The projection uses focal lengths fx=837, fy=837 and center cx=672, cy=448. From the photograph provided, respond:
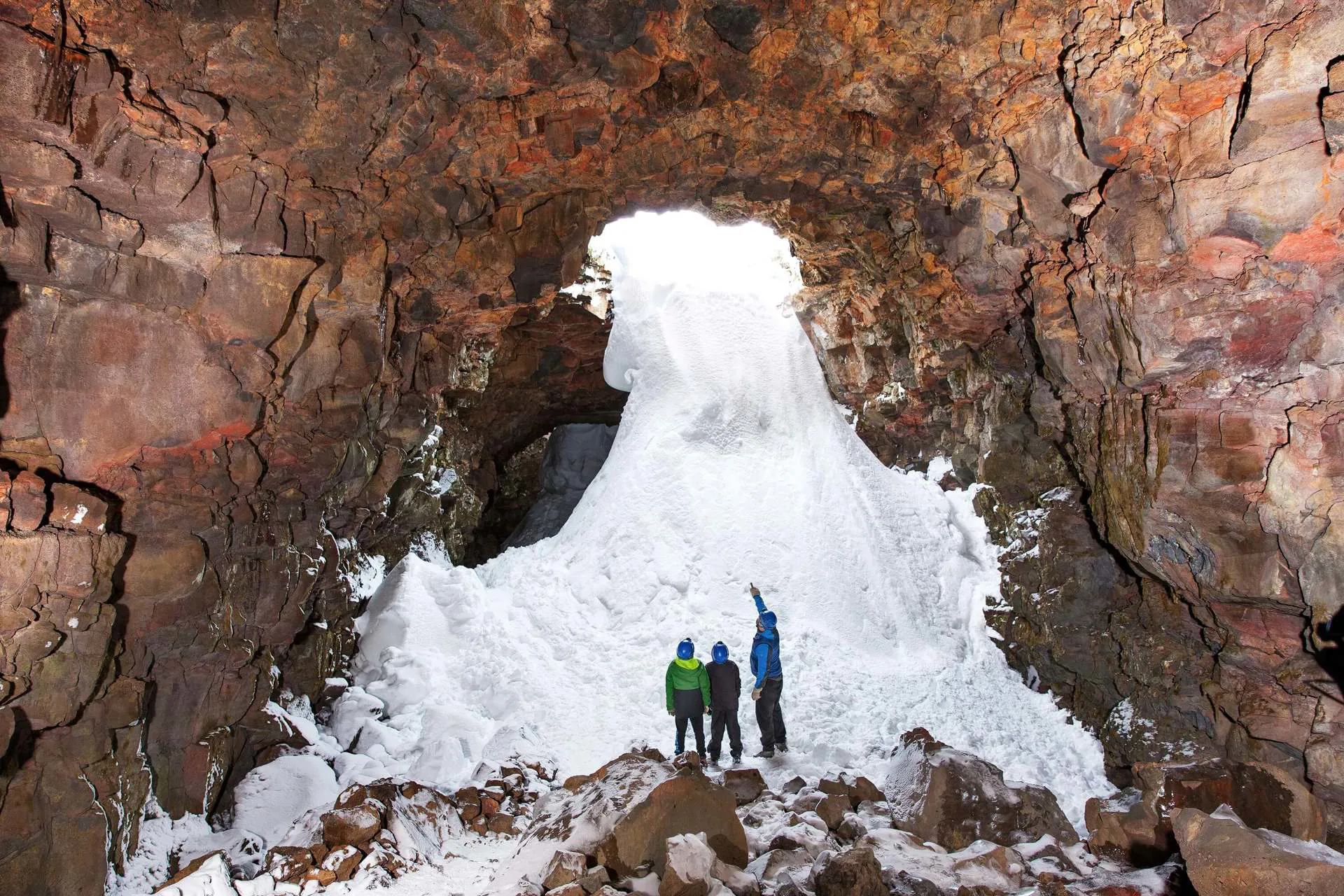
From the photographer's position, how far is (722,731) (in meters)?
8.12

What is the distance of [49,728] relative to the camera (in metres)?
6.32

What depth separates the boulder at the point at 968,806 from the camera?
659 cm

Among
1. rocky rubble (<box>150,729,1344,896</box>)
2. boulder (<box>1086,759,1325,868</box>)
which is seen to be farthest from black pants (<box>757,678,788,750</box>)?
boulder (<box>1086,759,1325,868</box>)

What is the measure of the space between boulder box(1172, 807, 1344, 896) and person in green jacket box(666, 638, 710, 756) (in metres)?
4.09

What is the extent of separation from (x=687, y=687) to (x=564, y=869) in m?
2.85

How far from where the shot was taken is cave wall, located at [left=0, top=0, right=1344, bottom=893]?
6.43m

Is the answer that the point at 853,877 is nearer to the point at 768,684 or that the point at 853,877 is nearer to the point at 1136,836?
the point at 1136,836

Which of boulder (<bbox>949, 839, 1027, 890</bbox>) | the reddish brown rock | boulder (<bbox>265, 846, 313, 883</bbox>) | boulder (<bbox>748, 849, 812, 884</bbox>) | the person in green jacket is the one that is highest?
the reddish brown rock

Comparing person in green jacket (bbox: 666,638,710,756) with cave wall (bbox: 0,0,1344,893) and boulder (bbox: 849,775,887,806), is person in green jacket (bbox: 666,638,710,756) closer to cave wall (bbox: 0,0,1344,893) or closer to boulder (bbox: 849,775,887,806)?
boulder (bbox: 849,775,887,806)

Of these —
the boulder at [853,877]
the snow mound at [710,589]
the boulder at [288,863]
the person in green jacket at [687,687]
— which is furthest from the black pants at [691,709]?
the boulder at [288,863]

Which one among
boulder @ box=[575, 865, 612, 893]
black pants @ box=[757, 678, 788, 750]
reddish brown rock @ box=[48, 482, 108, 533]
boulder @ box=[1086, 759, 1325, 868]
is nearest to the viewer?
boulder @ box=[575, 865, 612, 893]

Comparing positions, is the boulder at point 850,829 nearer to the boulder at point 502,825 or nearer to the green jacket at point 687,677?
the green jacket at point 687,677

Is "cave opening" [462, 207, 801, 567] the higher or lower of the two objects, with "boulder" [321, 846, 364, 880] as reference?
higher

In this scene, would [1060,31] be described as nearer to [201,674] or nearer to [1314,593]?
[1314,593]
